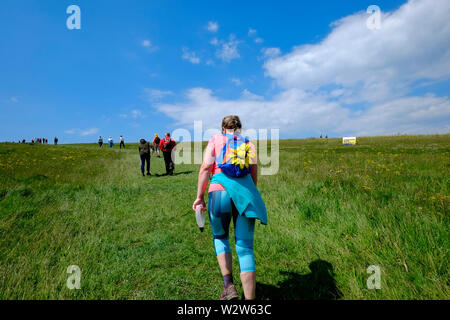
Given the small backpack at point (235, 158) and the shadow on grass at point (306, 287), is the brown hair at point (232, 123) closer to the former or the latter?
the small backpack at point (235, 158)

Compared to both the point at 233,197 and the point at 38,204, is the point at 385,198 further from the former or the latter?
the point at 38,204

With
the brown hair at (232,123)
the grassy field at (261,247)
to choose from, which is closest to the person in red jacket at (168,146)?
the grassy field at (261,247)

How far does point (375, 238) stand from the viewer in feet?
10.8

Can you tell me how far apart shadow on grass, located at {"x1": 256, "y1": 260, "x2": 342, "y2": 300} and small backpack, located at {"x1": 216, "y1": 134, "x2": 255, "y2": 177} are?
167 cm

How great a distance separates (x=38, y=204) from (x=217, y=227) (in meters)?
6.23

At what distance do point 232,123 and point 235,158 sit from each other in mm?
478

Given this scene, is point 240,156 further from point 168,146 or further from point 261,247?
point 168,146

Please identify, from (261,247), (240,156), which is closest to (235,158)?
(240,156)

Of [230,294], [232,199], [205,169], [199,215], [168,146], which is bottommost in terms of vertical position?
[230,294]

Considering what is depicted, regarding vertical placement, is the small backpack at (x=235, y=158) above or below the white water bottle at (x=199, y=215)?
above

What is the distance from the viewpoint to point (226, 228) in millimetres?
2506

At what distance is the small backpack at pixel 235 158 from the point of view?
2379mm

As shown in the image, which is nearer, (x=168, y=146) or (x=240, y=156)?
(x=240, y=156)
